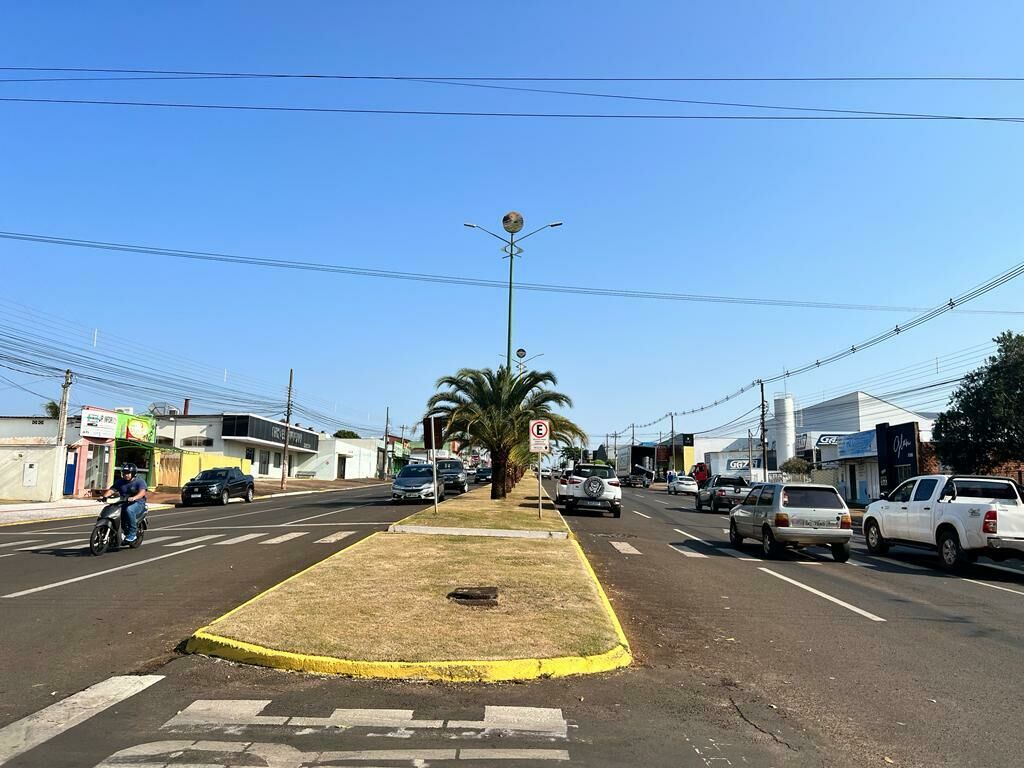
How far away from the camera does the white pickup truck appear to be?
1396 centimetres

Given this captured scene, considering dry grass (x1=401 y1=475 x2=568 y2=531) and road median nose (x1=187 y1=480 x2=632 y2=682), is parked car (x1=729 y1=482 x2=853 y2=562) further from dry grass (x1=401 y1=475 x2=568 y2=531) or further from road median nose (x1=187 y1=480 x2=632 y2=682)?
road median nose (x1=187 y1=480 x2=632 y2=682)

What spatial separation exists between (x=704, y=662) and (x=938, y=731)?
225cm

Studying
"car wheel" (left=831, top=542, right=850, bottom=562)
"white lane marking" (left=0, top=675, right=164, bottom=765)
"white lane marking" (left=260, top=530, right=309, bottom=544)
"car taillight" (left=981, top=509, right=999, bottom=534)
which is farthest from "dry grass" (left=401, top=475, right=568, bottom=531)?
"white lane marking" (left=0, top=675, right=164, bottom=765)

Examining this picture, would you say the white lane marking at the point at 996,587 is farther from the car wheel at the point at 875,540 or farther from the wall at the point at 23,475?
the wall at the point at 23,475

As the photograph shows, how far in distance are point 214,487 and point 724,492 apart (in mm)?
23678

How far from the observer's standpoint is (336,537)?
18.0 meters

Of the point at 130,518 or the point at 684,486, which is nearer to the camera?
the point at 130,518

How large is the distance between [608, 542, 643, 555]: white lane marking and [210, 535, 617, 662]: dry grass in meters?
4.19

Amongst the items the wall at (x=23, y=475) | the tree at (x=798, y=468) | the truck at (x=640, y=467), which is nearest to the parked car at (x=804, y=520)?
the wall at (x=23, y=475)

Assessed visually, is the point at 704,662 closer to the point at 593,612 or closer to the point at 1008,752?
the point at 593,612

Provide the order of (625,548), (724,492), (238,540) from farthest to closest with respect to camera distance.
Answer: (724,492), (238,540), (625,548)

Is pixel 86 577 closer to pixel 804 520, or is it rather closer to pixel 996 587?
pixel 804 520

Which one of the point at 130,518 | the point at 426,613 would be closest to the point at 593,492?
the point at 130,518

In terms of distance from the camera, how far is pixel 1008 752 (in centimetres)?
495
